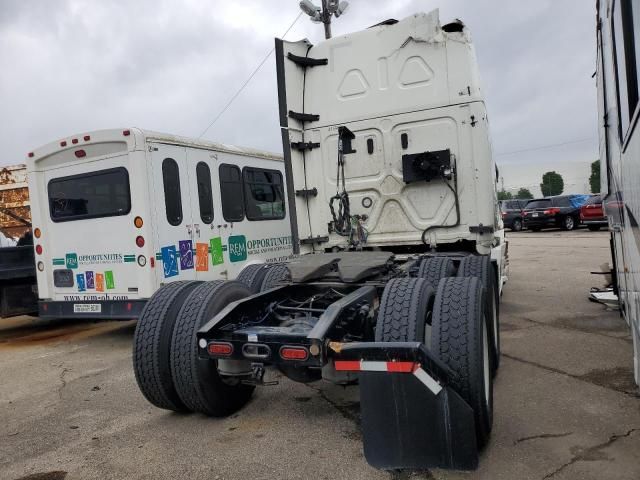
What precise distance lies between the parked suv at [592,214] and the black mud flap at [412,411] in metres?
21.5

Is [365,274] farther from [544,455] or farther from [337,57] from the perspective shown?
[337,57]

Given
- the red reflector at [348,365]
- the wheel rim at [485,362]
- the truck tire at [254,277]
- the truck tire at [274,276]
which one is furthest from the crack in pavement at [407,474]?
the truck tire at [254,277]

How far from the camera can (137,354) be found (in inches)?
148

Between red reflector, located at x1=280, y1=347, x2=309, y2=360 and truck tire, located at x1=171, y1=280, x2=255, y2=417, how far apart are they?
773 mm

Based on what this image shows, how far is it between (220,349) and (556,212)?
2451 cm

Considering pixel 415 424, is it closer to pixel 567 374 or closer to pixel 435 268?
pixel 435 268

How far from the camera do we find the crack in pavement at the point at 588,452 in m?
2.87

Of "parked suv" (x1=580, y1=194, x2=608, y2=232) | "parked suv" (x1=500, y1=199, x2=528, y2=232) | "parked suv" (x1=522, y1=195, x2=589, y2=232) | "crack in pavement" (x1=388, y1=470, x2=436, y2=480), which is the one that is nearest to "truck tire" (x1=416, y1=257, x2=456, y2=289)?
"crack in pavement" (x1=388, y1=470, x2=436, y2=480)

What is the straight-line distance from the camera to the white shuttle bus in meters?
6.53

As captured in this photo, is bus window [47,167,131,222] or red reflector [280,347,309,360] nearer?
red reflector [280,347,309,360]

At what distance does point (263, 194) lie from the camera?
910 centimetres

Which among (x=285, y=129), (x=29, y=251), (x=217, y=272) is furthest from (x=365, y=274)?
(x=29, y=251)

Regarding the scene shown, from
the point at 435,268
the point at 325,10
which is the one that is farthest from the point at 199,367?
the point at 325,10

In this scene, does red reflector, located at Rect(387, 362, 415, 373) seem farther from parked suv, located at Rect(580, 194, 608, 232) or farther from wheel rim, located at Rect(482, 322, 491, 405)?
parked suv, located at Rect(580, 194, 608, 232)
